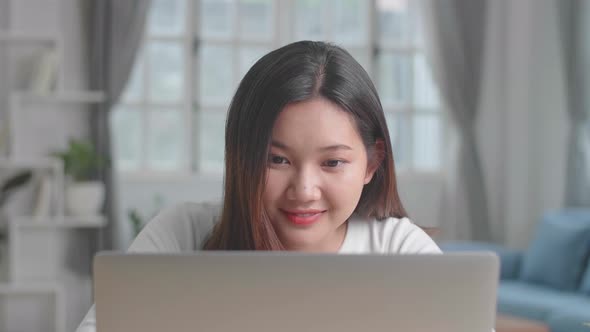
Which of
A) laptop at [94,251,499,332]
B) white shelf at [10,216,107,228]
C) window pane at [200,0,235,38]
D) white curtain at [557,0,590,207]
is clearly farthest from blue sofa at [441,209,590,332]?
laptop at [94,251,499,332]

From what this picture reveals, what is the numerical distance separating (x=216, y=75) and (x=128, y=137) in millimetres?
730

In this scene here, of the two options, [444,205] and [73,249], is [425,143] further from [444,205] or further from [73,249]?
[73,249]

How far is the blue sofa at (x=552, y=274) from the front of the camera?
4715mm

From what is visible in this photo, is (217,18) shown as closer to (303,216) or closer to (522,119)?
(522,119)

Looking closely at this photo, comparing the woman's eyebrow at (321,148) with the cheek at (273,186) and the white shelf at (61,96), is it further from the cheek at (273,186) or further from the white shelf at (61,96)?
the white shelf at (61,96)

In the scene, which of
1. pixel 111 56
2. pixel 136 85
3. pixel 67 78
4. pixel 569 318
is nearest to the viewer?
pixel 569 318

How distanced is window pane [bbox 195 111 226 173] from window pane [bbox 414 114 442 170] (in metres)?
1.48

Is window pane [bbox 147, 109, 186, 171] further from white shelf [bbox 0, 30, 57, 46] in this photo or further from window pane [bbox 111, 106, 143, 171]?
white shelf [bbox 0, 30, 57, 46]

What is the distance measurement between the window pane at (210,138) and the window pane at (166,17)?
0.60 metres

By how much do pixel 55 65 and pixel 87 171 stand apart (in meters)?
0.70

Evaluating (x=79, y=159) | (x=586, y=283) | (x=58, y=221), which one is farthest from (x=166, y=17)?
(x=586, y=283)

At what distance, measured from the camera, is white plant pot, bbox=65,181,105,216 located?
18.9 feet

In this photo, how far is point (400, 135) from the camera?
6.79 m

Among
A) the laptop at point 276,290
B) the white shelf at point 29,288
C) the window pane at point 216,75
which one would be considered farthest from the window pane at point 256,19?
the laptop at point 276,290
